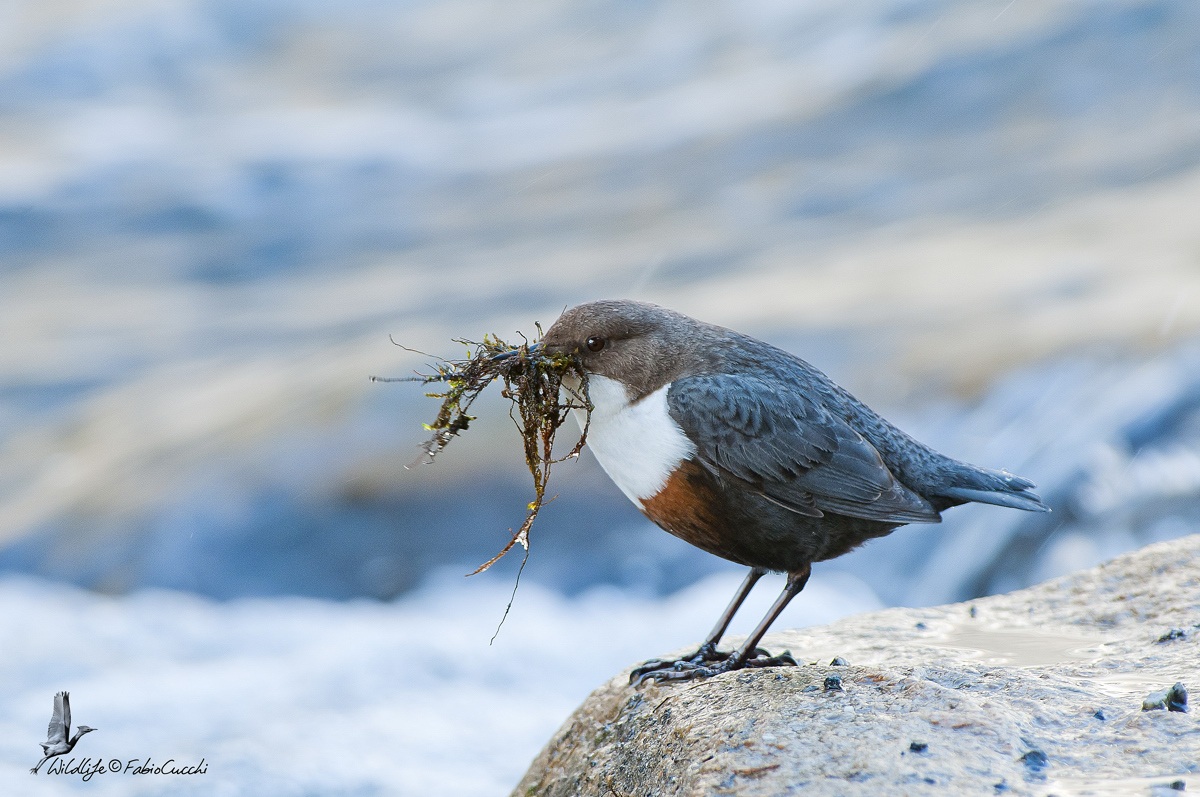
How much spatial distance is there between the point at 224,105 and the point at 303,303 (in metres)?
3.97

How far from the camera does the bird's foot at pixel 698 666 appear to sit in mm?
3176

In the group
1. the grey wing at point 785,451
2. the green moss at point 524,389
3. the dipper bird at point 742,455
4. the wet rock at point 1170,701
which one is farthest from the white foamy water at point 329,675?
the wet rock at point 1170,701

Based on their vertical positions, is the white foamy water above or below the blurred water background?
below

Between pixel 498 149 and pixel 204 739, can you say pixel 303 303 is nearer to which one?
pixel 498 149

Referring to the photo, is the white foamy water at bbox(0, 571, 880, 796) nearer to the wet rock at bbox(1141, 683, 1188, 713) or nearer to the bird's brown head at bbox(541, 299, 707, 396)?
the bird's brown head at bbox(541, 299, 707, 396)

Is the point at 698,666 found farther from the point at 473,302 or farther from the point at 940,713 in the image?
the point at 473,302

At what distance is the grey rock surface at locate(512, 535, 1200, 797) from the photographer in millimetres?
2266

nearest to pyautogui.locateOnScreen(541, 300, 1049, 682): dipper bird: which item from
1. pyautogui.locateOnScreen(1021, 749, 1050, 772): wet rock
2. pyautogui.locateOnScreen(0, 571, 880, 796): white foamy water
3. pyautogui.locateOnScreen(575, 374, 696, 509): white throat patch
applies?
pyautogui.locateOnScreen(575, 374, 696, 509): white throat patch

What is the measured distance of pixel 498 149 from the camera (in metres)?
13.3

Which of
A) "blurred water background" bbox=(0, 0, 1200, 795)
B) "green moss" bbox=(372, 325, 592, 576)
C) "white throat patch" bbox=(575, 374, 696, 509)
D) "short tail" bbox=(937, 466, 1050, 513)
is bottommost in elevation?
"short tail" bbox=(937, 466, 1050, 513)

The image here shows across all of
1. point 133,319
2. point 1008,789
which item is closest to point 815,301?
point 133,319

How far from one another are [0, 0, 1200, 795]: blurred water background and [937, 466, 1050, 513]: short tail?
284cm

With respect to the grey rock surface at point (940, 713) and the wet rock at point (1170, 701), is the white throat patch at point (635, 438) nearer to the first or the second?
the grey rock surface at point (940, 713)

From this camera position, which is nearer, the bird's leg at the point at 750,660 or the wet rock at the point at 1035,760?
the wet rock at the point at 1035,760
